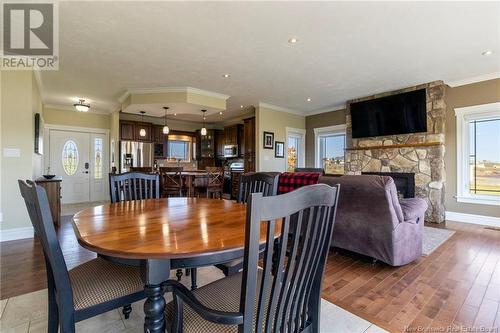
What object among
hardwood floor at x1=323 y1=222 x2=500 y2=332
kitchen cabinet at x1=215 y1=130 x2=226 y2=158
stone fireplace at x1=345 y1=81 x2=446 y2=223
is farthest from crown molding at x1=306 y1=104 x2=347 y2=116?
hardwood floor at x1=323 y1=222 x2=500 y2=332

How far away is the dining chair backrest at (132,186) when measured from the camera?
224 centimetres

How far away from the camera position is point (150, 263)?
0.93 metres

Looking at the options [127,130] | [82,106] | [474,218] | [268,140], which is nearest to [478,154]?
[474,218]

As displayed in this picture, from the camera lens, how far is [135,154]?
682cm

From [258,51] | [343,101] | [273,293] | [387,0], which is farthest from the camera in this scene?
[343,101]

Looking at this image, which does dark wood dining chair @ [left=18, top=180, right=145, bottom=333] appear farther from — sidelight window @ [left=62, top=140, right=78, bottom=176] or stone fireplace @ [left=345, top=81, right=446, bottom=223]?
sidelight window @ [left=62, top=140, right=78, bottom=176]

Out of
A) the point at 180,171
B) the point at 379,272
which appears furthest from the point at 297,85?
the point at 379,272

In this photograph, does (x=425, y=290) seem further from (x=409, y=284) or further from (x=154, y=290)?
(x=154, y=290)

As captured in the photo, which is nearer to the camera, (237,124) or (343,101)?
(343,101)

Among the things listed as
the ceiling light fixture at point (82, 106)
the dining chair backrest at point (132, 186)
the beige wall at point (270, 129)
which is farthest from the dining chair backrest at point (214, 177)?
the ceiling light fixture at point (82, 106)

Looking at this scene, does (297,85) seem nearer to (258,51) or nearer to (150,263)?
(258,51)

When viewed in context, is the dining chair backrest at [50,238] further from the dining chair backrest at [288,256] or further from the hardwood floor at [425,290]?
the hardwood floor at [425,290]

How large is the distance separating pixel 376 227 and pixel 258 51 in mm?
2697

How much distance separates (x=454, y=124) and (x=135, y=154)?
7.52 meters
